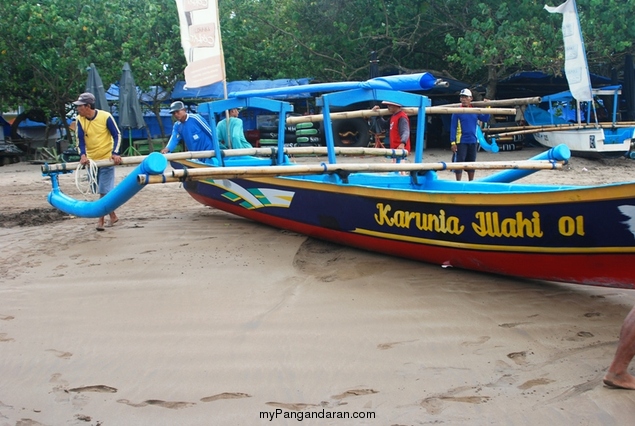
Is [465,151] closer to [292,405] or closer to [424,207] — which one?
[424,207]

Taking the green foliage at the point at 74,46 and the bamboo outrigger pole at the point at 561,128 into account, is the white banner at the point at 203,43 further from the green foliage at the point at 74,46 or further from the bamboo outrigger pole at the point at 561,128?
the green foliage at the point at 74,46

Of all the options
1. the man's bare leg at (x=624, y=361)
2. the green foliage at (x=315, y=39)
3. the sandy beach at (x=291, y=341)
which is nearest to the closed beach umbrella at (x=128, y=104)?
the green foliage at (x=315, y=39)

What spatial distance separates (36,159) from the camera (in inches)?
701

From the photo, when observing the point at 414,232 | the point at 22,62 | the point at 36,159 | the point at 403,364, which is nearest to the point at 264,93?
the point at 414,232

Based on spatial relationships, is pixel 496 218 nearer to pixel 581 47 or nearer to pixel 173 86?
pixel 581 47

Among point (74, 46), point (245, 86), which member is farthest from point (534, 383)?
point (245, 86)

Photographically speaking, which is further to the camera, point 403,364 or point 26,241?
point 26,241

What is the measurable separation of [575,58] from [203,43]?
7067mm

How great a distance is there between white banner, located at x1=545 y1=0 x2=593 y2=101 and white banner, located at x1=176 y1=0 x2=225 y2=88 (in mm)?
6878

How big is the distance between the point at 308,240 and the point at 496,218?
228 cm

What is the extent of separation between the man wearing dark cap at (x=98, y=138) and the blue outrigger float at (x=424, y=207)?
31 centimetres

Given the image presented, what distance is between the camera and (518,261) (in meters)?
4.31

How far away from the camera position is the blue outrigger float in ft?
12.5

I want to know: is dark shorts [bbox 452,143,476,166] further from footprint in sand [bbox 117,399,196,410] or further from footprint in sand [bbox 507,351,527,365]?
footprint in sand [bbox 117,399,196,410]
